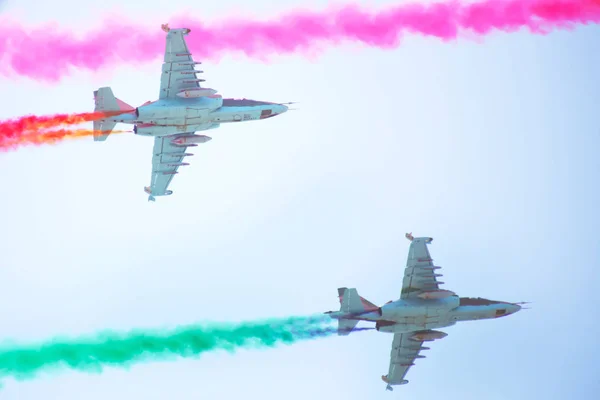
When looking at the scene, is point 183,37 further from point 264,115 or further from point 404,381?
point 404,381

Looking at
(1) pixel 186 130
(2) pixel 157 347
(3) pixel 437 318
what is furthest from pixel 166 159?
(3) pixel 437 318

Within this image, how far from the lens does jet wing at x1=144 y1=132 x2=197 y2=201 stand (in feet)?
294

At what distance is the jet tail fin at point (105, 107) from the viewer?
269 ft

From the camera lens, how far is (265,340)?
84.6 meters

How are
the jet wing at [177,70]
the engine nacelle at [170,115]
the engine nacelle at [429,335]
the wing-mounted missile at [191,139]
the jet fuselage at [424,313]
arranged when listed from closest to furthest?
the jet wing at [177,70] < the jet fuselage at [424,313] < the engine nacelle at [170,115] < the engine nacelle at [429,335] < the wing-mounted missile at [191,139]

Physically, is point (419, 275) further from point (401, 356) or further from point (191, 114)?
point (191, 114)

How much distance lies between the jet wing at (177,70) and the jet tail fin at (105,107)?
245cm

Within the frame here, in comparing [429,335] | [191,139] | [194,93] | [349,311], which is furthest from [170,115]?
[429,335]


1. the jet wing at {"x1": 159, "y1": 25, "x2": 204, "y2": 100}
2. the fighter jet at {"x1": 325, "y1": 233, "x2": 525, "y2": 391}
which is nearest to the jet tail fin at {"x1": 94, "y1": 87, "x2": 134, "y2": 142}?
the jet wing at {"x1": 159, "y1": 25, "x2": 204, "y2": 100}

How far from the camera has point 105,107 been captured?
82.2 meters

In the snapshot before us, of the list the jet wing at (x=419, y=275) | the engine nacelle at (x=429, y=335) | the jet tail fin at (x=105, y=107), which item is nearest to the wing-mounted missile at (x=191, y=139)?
the jet tail fin at (x=105, y=107)

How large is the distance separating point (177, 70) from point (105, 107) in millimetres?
4721

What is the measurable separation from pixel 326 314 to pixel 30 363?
56.0 feet

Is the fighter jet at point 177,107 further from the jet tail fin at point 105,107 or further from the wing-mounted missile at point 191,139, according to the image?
the wing-mounted missile at point 191,139
